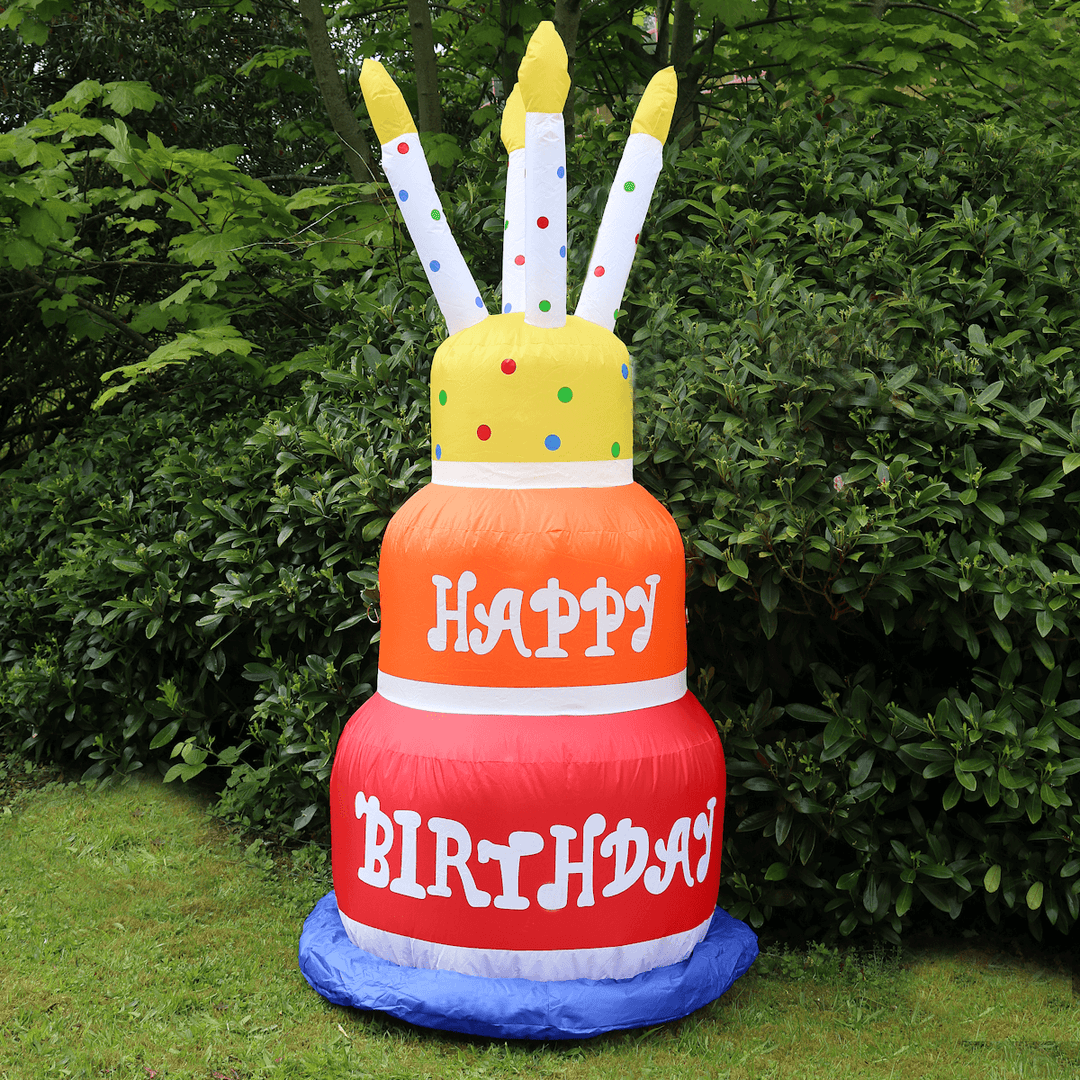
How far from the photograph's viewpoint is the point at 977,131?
4426 millimetres

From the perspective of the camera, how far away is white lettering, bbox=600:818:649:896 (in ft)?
9.94

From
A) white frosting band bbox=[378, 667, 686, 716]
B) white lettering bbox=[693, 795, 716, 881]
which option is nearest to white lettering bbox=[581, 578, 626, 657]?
white frosting band bbox=[378, 667, 686, 716]

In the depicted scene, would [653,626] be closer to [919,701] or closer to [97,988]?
[919,701]

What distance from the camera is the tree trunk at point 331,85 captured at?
566 cm

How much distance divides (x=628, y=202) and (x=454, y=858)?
202cm

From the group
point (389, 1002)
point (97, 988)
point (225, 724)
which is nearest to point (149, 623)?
point (225, 724)

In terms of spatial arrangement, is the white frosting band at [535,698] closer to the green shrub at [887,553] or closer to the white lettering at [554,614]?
the white lettering at [554,614]

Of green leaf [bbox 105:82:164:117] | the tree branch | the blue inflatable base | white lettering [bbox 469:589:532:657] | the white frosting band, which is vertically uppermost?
green leaf [bbox 105:82:164:117]

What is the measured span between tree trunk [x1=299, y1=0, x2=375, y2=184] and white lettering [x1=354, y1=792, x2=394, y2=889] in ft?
12.0

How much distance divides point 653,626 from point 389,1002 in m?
1.30

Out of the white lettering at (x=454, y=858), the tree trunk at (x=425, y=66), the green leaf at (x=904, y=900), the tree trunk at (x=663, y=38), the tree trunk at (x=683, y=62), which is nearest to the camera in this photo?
the white lettering at (x=454, y=858)

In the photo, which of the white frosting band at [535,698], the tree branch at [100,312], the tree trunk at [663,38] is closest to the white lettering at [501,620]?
the white frosting band at [535,698]

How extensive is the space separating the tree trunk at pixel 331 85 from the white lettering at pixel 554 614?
11.1 ft

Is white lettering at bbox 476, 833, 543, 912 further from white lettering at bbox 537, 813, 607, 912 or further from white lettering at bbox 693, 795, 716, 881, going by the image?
white lettering at bbox 693, 795, 716, 881
